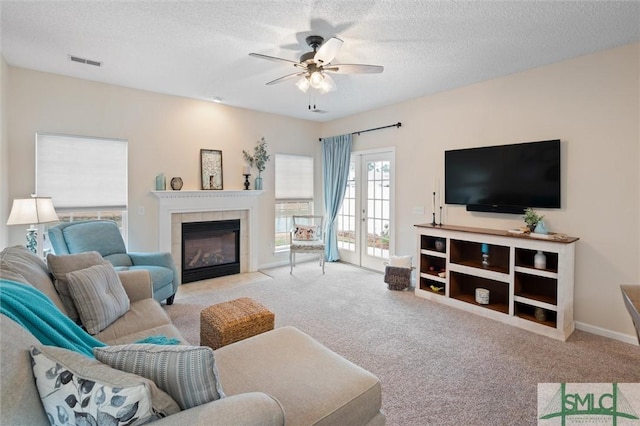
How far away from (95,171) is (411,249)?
4368mm

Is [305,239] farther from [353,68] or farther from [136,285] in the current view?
[353,68]

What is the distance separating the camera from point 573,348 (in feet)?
8.83

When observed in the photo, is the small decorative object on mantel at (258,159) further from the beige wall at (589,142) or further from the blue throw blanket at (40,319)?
the blue throw blanket at (40,319)

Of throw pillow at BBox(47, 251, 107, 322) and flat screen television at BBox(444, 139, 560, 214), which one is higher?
flat screen television at BBox(444, 139, 560, 214)

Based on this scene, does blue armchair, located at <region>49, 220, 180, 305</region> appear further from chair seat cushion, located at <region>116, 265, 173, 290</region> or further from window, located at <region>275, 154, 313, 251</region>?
window, located at <region>275, 154, 313, 251</region>

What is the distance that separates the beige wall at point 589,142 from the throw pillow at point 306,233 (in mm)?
2493

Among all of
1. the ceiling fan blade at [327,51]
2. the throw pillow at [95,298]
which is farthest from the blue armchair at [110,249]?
the ceiling fan blade at [327,51]

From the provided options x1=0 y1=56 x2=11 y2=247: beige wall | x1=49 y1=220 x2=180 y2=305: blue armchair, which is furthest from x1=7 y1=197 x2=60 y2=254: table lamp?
x1=0 y1=56 x2=11 y2=247: beige wall

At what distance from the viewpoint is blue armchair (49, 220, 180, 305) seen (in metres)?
3.23

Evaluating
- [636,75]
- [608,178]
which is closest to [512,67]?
[636,75]

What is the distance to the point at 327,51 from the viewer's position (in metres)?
2.42

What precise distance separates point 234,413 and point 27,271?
1.61 metres

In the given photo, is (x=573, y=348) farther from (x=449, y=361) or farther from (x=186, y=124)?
(x=186, y=124)

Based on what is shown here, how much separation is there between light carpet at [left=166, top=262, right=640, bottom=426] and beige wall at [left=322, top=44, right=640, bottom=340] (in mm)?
562
